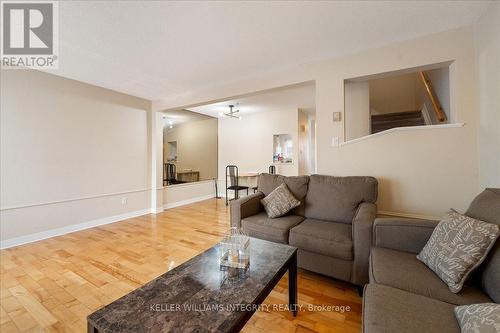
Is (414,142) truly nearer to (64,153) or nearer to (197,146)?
(64,153)

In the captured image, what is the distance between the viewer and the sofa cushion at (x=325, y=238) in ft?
5.74

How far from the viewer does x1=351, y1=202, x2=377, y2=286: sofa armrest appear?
5.40ft

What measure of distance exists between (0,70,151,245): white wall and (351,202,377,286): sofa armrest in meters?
4.09

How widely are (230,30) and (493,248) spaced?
2.54 m

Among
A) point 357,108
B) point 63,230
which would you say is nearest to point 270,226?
point 357,108

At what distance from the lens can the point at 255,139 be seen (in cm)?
617

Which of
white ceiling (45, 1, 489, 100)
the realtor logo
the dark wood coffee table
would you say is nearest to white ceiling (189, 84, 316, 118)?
white ceiling (45, 1, 489, 100)

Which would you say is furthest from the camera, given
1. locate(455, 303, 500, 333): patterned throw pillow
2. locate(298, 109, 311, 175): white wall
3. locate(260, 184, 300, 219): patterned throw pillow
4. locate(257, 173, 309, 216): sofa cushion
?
locate(298, 109, 311, 175): white wall

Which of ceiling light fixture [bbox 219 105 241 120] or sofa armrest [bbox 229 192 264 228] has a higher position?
ceiling light fixture [bbox 219 105 241 120]

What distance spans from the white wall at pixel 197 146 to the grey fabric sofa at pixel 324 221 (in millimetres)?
3689

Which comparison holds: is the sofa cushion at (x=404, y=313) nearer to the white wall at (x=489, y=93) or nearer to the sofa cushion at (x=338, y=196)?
the sofa cushion at (x=338, y=196)

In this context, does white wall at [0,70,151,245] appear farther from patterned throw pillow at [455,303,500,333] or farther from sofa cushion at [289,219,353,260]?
patterned throw pillow at [455,303,500,333]

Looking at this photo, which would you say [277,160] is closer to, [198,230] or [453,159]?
[198,230]

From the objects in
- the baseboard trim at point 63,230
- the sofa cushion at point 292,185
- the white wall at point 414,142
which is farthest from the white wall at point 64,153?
the white wall at point 414,142
